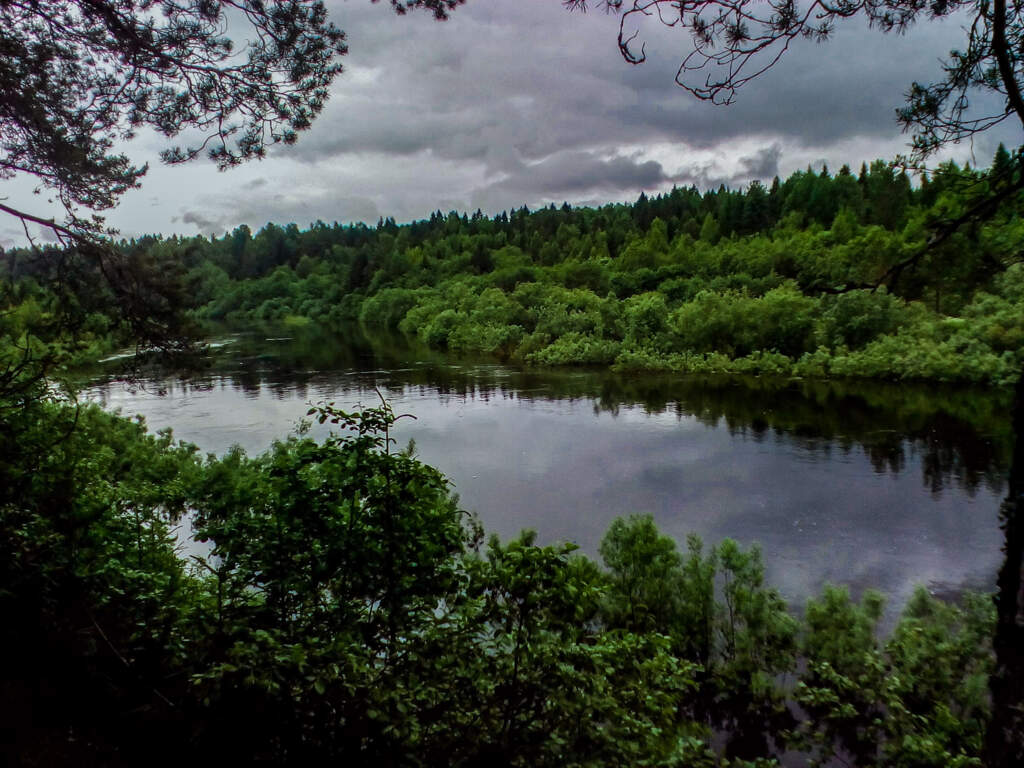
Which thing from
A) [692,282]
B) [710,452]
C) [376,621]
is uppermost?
[692,282]

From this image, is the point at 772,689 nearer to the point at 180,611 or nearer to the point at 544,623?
the point at 544,623

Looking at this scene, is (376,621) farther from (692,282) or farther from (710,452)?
(692,282)

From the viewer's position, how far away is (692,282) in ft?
181

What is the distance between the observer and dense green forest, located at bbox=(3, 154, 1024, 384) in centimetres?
676

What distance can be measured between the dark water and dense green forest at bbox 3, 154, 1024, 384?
9.29 ft

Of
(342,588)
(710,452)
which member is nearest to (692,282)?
Answer: (710,452)

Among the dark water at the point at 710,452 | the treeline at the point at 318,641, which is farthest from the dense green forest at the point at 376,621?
the dark water at the point at 710,452

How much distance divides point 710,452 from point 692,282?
35515 mm

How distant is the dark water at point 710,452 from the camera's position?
50.2ft

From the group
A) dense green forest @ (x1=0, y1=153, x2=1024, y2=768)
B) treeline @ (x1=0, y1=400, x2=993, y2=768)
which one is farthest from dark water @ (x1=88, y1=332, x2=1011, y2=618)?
treeline @ (x1=0, y1=400, x2=993, y2=768)

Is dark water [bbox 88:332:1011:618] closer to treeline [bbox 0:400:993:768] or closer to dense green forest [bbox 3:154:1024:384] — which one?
dense green forest [bbox 3:154:1024:384]

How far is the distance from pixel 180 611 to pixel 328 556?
3.83ft

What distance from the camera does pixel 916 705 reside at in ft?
27.3

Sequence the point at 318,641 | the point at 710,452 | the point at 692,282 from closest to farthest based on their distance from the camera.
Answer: the point at 318,641 < the point at 710,452 < the point at 692,282
